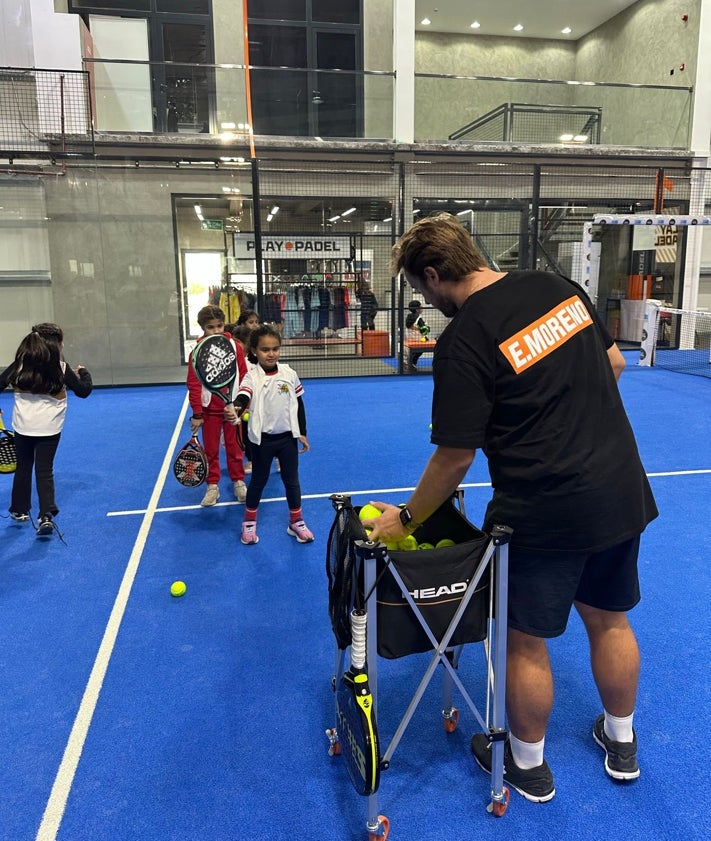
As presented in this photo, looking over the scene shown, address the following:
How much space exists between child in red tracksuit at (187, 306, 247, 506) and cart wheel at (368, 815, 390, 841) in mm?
3320

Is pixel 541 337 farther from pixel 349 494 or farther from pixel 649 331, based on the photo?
pixel 649 331

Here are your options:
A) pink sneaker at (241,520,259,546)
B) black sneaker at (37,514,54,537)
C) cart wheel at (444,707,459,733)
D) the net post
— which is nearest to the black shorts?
Answer: cart wheel at (444,707,459,733)

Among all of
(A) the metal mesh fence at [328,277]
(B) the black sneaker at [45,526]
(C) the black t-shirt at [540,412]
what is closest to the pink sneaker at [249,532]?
(B) the black sneaker at [45,526]

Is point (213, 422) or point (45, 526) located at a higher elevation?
point (213, 422)

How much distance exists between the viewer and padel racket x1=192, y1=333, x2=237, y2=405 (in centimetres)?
480

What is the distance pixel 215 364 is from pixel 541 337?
3338mm

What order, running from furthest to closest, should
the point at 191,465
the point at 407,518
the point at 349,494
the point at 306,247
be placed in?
the point at 306,247
the point at 349,494
the point at 191,465
the point at 407,518

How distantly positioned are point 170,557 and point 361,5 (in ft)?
40.6

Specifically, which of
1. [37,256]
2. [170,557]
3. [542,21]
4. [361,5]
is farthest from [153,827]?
[542,21]

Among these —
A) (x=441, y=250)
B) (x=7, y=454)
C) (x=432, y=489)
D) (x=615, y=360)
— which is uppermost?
A: (x=441, y=250)

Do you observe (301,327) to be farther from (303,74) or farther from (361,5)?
(361,5)

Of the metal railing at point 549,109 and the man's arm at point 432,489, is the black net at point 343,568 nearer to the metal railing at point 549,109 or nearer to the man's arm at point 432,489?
the man's arm at point 432,489

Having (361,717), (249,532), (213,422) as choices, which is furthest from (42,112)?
(361,717)

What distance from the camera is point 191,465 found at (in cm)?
499
